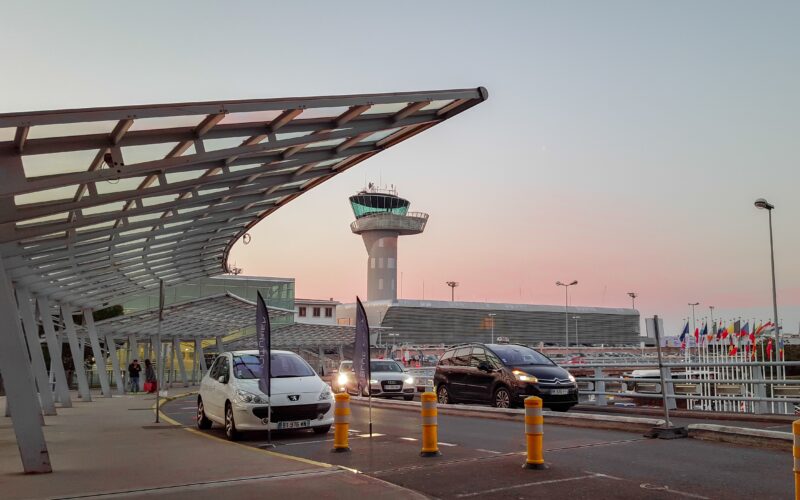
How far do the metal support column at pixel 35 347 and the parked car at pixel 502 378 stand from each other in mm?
10907

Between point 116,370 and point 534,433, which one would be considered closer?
point 534,433

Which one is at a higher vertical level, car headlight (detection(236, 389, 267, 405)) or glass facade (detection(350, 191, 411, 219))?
glass facade (detection(350, 191, 411, 219))

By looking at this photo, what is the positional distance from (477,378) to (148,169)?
11086mm

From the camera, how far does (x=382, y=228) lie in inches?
5335

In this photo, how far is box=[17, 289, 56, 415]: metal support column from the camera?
19156 mm

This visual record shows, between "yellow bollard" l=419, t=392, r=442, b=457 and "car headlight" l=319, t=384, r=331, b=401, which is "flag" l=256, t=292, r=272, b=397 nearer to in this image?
"car headlight" l=319, t=384, r=331, b=401

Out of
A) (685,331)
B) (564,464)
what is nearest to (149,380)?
(685,331)

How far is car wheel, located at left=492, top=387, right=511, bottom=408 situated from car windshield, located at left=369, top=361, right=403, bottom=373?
9195 millimetres

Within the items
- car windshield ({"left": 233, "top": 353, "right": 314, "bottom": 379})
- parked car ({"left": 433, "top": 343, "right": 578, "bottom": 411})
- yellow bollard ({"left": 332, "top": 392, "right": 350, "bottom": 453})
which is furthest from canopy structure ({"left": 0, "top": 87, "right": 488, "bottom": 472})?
parked car ({"left": 433, "top": 343, "right": 578, "bottom": 411})

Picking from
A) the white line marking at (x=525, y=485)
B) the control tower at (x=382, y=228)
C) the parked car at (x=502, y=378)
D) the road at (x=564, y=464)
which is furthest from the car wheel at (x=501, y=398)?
the control tower at (x=382, y=228)

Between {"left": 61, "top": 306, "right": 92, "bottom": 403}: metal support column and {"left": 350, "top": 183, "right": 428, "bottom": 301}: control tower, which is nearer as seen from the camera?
{"left": 61, "top": 306, "right": 92, "bottom": 403}: metal support column

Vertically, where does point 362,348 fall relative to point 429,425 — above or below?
above

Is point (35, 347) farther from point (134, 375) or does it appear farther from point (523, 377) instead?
point (134, 375)

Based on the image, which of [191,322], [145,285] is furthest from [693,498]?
[191,322]
